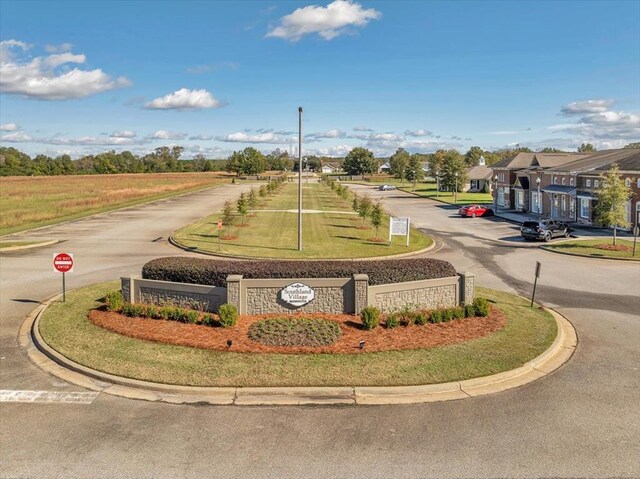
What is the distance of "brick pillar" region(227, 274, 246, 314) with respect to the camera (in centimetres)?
1556

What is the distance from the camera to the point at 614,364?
1303 centimetres

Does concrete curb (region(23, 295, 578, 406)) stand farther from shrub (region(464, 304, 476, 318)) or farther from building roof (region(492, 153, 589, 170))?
building roof (region(492, 153, 589, 170))

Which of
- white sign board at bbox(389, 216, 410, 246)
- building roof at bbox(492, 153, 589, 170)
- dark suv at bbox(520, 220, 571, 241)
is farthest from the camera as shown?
building roof at bbox(492, 153, 589, 170)

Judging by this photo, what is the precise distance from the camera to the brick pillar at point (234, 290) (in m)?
15.6

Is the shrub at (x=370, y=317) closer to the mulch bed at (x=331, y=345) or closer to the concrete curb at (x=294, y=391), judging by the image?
the mulch bed at (x=331, y=345)

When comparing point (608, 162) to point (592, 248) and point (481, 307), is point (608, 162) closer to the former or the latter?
point (592, 248)

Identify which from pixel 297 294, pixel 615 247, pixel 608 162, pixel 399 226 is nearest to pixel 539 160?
pixel 608 162

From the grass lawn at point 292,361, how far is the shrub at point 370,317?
5.28 feet

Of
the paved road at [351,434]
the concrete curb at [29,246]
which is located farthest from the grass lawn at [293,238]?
the paved road at [351,434]

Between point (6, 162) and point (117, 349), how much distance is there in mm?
185137

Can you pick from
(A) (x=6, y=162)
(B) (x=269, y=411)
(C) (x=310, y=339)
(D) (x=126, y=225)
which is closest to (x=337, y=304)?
(C) (x=310, y=339)

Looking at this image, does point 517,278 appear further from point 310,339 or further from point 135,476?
point 135,476

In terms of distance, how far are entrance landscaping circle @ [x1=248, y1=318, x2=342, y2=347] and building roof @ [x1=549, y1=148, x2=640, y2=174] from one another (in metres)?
34.8

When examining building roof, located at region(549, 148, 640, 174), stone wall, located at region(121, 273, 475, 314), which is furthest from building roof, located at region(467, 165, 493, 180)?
stone wall, located at region(121, 273, 475, 314)
